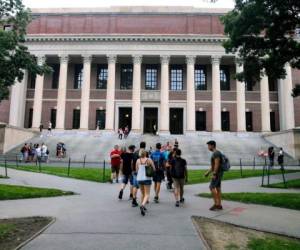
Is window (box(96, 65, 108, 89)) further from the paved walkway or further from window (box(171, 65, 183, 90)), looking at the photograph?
the paved walkway

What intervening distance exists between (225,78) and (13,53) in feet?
117

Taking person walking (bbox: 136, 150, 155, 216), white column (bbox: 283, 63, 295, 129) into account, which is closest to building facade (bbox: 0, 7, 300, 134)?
white column (bbox: 283, 63, 295, 129)

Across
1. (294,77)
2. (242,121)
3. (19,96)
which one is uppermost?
(294,77)

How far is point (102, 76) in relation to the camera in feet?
153

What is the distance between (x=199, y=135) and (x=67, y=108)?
17.8 metres

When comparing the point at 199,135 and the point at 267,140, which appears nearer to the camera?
the point at 267,140

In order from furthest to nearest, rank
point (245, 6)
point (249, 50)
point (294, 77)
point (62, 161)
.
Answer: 1. point (294, 77)
2. point (62, 161)
3. point (249, 50)
4. point (245, 6)

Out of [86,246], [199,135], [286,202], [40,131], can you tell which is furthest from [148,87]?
[86,246]

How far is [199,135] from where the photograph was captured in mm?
40094

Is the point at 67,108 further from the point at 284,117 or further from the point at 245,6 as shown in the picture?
the point at 245,6

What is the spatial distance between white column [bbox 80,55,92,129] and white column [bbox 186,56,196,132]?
12.2 metres

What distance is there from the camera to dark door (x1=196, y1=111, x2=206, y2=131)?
4453 centimetres

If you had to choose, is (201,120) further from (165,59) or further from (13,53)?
(13,53)

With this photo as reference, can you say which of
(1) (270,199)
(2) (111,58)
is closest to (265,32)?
(1) (270,199)
